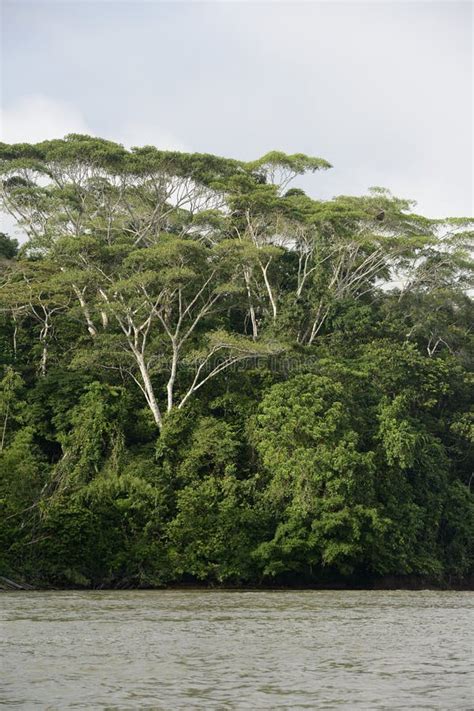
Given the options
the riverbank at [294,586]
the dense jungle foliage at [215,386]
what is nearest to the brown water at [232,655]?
the riverbank at [294,586]

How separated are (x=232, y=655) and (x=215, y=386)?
70.4 feet

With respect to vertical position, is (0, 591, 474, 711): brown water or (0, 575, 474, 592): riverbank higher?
(0, 575, 474, 592): riverbank

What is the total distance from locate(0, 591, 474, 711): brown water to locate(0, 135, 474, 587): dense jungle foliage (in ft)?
20.6

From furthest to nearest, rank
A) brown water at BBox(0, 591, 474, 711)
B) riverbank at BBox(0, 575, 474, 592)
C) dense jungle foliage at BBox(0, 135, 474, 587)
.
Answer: dense jungle foliage at BBox(0, 135, 474, 587) < riverbank at BBox(0, 575, 474, 592) < brown water at BBox(0, 591, 474, 711)

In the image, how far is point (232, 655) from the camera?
14.1m

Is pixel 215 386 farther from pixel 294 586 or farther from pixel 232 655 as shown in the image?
pixel 232 655

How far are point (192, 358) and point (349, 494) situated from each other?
22.5 ft

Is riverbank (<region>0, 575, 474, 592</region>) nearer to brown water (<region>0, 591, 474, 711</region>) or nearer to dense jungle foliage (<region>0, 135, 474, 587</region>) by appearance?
dense jungle foliage (<region>0, 135, 474, 587</region>)

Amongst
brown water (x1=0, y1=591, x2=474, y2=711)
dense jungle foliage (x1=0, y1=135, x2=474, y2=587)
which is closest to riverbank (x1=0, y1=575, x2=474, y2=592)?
dense jungle foliage (x1=0, y1=135, x2=474, y2=587)

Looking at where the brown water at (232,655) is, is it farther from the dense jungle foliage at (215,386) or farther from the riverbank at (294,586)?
the dense jungle foliage at (215,386)

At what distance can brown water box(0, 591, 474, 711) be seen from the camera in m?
10.8

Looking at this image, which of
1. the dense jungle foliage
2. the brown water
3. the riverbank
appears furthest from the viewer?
the dense jungle foliage

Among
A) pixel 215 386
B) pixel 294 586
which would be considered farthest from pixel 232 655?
pixel 215 386

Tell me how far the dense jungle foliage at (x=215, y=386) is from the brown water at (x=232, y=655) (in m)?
6.26
